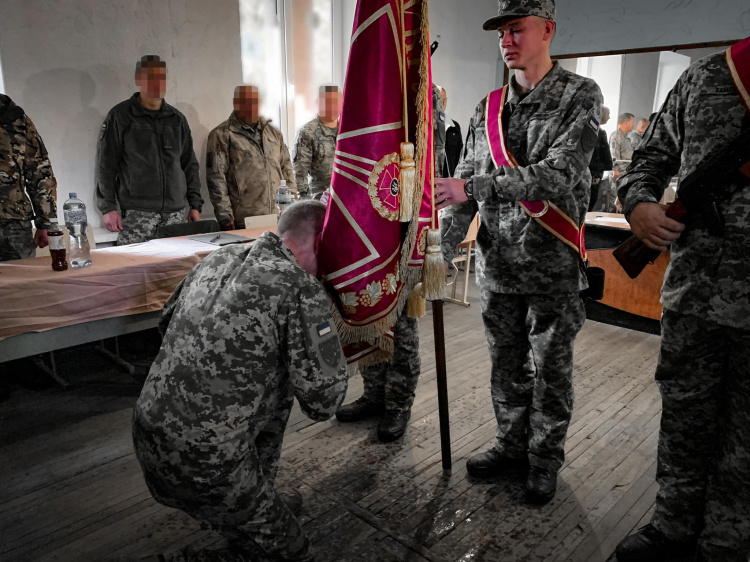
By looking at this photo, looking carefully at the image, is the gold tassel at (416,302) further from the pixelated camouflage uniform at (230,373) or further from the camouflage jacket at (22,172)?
the camouflage jacket at (22,172)

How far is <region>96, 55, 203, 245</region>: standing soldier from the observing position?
358 cm

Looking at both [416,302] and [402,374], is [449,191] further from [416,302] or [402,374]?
[402,374]

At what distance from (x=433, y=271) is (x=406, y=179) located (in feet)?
1.05

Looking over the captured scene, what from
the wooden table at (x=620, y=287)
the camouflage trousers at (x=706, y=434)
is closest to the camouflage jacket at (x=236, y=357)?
the camouflage trousers at (x=706, y=434)

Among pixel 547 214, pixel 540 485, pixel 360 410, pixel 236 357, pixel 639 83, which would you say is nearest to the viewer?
pixel 236 357

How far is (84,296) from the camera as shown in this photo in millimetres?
2340

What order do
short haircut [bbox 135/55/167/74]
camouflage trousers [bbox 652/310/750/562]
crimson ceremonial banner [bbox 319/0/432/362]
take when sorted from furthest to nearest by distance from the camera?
short haircut [bbox 135/55/167/74] → crimson ceremonial banner [bbox 319/0/432/362] → camouflage trousers [bbox 652/310/750/562]

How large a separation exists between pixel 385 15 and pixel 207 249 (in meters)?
1.75

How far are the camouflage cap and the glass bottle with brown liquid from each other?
76.3 inches

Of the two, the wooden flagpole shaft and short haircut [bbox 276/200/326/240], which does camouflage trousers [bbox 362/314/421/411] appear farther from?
short haircut [bbox 276/200/326/240]

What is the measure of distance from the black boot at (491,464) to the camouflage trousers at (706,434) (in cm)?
61

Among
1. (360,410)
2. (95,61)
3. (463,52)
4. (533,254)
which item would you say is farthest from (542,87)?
(463,52)

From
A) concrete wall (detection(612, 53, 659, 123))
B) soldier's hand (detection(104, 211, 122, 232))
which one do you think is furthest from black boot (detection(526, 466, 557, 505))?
concrete wall (detection(612, 53, 659, 123))

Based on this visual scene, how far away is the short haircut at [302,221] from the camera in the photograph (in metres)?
1.46
